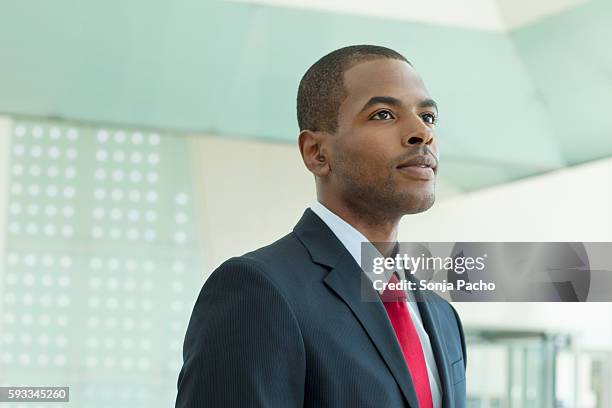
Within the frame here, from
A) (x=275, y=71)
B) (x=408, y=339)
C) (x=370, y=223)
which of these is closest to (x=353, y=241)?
(x=370, y=223)

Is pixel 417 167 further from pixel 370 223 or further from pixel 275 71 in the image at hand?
pixel 275 71

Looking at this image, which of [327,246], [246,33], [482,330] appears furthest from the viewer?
[482,330]

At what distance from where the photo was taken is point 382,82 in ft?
3.73

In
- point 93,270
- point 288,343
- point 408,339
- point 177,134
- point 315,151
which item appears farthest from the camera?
point 177,134

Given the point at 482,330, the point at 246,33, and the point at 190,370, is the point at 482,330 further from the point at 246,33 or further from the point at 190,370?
the point at 190,370

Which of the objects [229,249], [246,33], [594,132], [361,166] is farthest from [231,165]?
[361,166]

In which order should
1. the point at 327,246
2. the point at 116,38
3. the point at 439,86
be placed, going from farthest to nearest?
the point at 439,86
the point at 116,38
the point at 327,246

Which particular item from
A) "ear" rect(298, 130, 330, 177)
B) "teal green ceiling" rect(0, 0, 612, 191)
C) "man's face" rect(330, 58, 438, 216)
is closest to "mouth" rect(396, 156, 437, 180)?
"man's face" rect(330, 58, 438, 216)

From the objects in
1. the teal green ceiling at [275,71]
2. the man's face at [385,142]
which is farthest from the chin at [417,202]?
the teal green ceiling at [275,71]

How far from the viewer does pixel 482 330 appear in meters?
5.70

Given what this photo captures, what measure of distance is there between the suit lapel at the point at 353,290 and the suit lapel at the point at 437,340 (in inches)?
3.2

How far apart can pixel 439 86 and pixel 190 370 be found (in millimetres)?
3108

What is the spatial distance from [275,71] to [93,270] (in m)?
1.11

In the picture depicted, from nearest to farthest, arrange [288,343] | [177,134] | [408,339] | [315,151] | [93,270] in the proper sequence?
[288,343]
[408,339]
[315,151]
[93,270]
[177,134]
